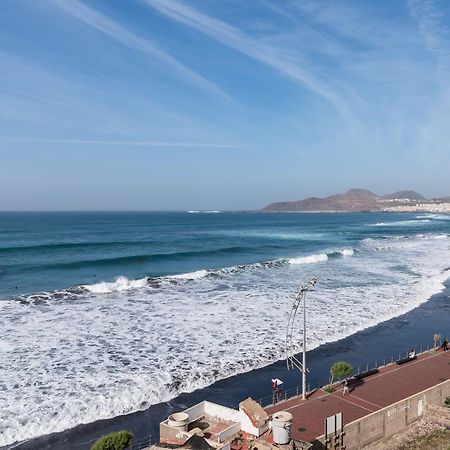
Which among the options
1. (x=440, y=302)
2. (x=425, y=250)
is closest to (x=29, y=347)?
(x=440, y=302)

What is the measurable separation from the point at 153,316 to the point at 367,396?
16892 mm

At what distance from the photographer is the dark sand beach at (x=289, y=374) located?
16.7 m

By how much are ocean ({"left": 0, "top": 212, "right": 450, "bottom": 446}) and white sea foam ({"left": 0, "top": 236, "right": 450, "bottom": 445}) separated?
0.23 ft

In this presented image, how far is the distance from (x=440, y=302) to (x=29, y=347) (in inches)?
1139

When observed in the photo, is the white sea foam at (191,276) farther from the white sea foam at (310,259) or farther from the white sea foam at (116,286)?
the white sea foam at (310,259)

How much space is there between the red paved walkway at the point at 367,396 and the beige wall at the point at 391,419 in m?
0.52

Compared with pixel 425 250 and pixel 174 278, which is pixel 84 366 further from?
pixel 425 250

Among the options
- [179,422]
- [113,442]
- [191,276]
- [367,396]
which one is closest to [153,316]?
[191,276]

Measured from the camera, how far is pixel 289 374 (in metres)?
22.1

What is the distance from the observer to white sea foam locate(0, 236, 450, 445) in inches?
762

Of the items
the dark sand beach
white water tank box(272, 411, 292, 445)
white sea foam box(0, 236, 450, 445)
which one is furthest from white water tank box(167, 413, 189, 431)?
white sea foam box(0, 236, 450, 445)

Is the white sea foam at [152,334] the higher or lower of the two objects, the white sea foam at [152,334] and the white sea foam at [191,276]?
the lower

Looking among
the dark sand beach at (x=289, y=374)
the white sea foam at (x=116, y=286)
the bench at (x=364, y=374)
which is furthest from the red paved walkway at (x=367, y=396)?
the white sea foam at (x=116, y=286)

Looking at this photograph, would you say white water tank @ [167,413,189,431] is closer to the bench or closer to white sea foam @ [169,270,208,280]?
the bench
